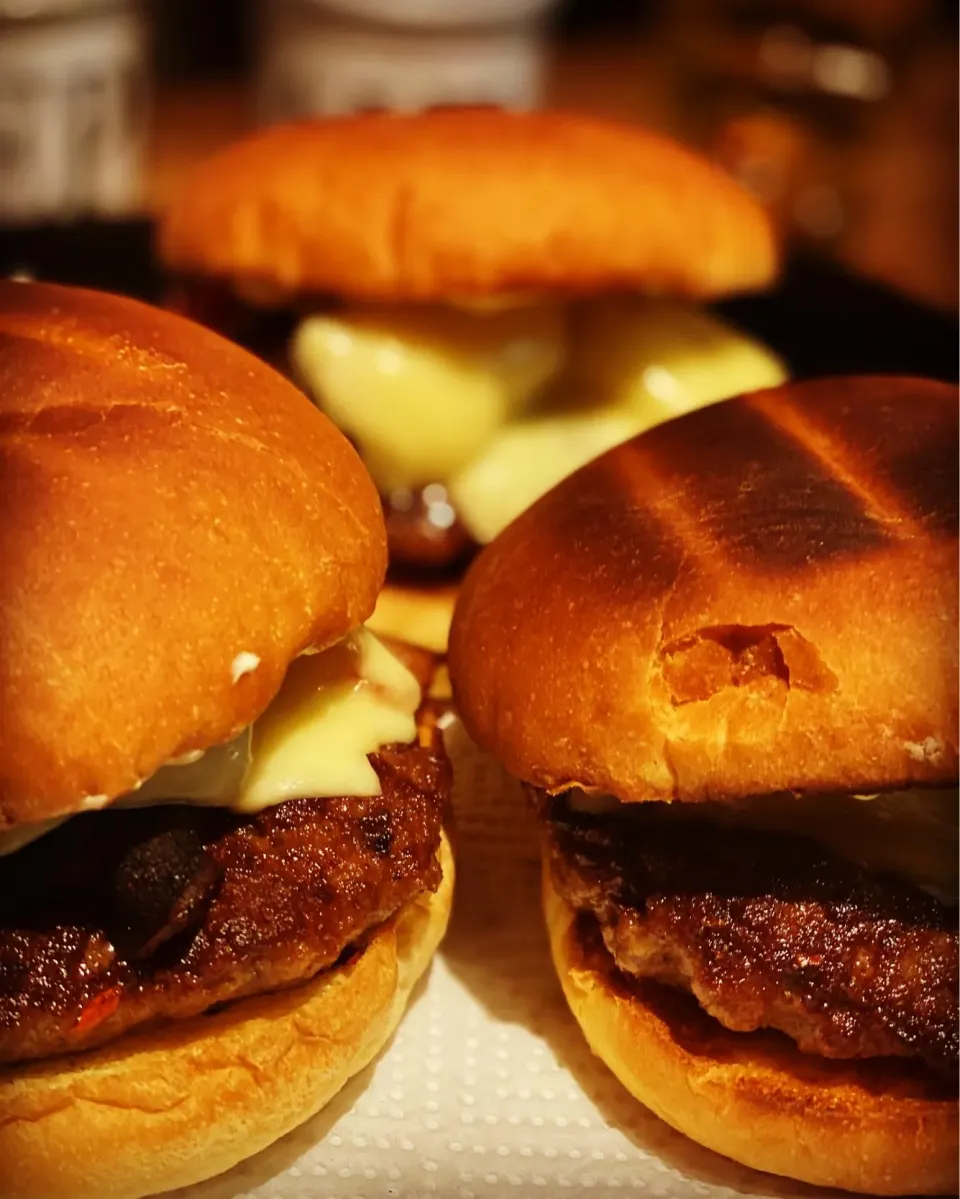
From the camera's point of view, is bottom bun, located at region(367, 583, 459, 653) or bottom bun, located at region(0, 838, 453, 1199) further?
bottom bun, located at region(367, 583, 459, 653)

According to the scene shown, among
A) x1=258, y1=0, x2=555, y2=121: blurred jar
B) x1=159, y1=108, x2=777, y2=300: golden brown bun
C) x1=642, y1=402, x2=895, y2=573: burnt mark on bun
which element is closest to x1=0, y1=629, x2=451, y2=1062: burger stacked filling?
x1=642, y1=402, x2=895, y2=573: burnt mark on bun

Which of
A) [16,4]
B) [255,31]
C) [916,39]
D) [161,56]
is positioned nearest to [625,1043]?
[16,4]

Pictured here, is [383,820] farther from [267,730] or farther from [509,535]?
[509,535]

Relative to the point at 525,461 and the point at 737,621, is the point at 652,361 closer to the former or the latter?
the point at 525,461

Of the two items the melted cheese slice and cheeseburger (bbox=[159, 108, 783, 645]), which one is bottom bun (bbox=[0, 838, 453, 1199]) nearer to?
the melted cheese slice

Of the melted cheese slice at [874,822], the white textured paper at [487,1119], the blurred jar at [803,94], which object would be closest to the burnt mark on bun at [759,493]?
the melted cheese slice at [874,822]
